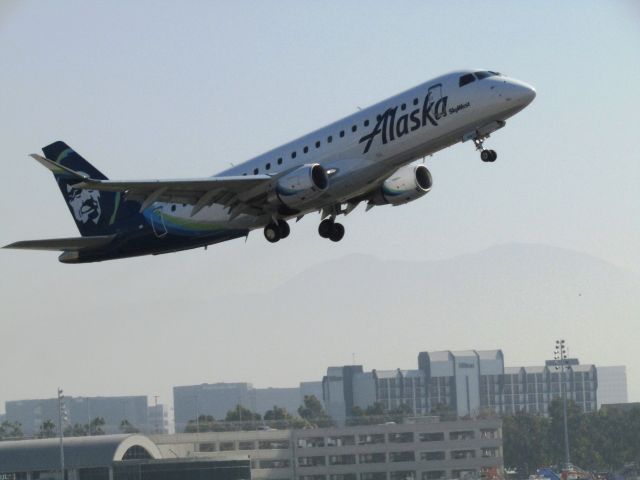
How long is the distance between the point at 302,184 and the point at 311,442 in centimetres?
6444

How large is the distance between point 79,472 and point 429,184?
5238 centimetres

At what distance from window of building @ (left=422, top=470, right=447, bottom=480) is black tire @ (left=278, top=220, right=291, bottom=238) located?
60790 millimetres

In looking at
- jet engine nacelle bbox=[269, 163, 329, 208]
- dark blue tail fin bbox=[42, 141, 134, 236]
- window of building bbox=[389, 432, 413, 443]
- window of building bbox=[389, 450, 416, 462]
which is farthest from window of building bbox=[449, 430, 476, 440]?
jet engine nacelle bbox=[269, 163, 329, 208]

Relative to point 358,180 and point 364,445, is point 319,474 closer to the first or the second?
point 364,445

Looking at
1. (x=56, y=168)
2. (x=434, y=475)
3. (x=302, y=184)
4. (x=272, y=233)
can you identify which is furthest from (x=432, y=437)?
(x=56, y=168)

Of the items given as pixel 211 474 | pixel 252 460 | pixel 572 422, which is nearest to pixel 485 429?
pixel 252 460

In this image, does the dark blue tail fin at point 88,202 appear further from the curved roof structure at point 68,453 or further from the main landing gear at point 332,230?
the curved roof structure at point 68,453

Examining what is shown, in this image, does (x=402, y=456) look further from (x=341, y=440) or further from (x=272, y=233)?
(x=272, y=233)

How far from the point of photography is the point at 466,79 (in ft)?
193

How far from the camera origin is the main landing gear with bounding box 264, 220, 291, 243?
63156mm

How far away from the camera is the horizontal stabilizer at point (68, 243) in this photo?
65438mm

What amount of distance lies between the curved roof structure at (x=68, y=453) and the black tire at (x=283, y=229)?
47136 mm

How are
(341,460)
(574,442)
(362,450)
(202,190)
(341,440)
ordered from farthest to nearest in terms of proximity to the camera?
(574,442)
(341,440)
(362,450)
(341,460)
(202,190)

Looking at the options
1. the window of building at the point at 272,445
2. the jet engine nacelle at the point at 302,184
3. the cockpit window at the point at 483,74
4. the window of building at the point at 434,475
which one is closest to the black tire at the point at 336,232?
the jet engine nacelle at the point at 302,184
